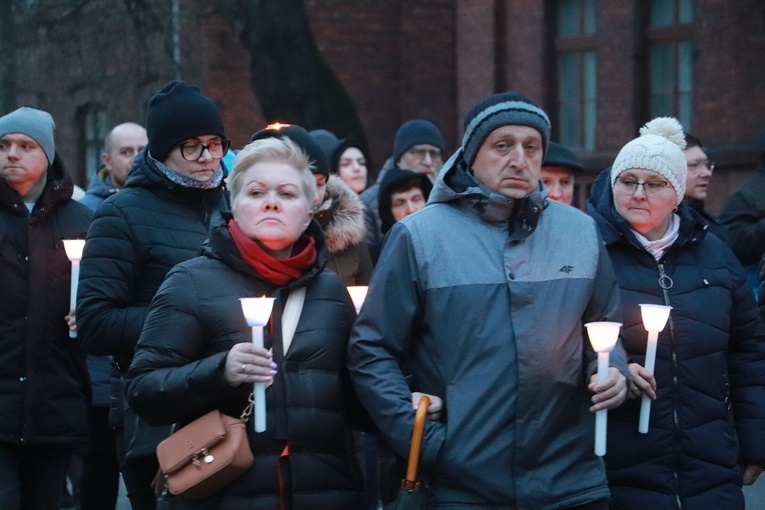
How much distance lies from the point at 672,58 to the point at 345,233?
37.7ft

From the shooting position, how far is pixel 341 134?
17062mm

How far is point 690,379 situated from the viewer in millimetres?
5363

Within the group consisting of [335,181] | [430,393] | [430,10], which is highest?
[430,10]

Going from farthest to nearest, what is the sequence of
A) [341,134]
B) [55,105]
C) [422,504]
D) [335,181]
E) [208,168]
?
1. [55,105]
2. [341,134]
3. [335,181]
4. [208,168]
5. [422,504]

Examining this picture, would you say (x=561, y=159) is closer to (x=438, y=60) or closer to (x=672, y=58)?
(x=672, y=58)

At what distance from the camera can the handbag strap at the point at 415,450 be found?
15.0ft

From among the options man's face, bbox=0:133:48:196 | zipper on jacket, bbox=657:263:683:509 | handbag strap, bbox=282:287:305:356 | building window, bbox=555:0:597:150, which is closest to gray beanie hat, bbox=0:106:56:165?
man's face, bbox=0:133:48:196

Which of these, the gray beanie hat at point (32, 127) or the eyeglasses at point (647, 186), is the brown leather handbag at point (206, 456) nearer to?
the eyeglasses at point (647, 186)

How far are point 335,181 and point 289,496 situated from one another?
10.7ft

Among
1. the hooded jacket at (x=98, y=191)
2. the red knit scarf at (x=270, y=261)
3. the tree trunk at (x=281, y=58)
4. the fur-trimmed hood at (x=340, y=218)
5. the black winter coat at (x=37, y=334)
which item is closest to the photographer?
the red knit scarf at (x=270, y=261)

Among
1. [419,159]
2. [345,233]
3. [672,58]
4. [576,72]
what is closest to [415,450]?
[345,233]

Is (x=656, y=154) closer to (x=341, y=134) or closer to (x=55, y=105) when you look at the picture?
(x=341, y=134)

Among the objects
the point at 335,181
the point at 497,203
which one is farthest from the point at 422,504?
the point at 335,181

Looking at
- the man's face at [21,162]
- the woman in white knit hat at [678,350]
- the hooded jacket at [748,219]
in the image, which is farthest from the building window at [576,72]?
the woman in white knit hat at [678,350]
